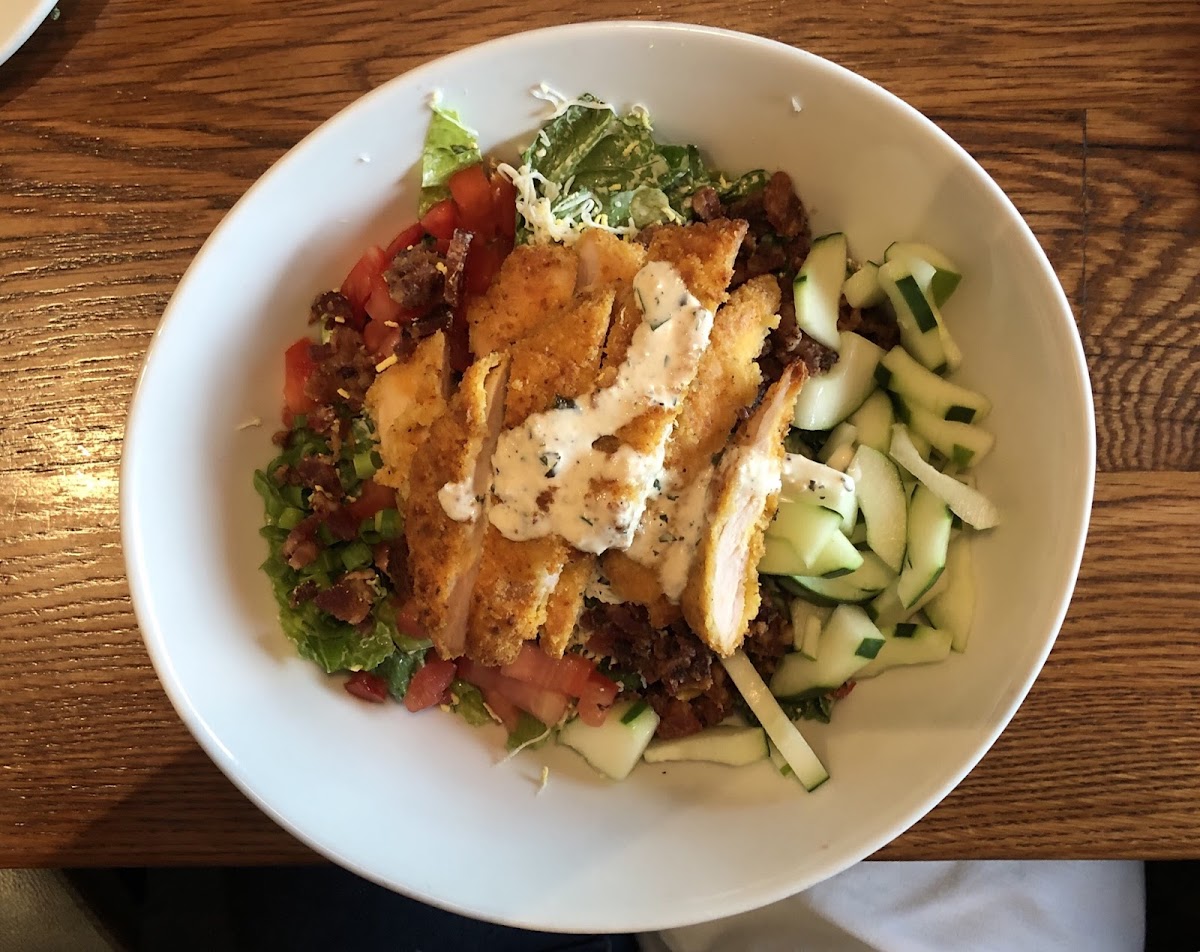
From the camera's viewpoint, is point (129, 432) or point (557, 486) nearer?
point (129, 432)

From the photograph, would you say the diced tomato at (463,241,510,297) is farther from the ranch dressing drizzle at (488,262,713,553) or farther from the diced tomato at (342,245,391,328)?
the ranch dressing drizzle at (488,262,713,553)

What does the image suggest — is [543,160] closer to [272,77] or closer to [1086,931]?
[272,77]

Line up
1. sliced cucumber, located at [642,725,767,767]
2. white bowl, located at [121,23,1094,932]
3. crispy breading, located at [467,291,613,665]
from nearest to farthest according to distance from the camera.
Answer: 1. white bowl, located at [121,23,1094,932]
2. crispy breading, located at [467,291,613,665]
3. sliced cucumber, located at [642,725,767,767]

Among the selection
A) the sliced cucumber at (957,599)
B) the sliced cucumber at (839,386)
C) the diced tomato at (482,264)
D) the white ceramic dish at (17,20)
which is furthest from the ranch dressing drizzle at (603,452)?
the white ceramic dish at (17,20)

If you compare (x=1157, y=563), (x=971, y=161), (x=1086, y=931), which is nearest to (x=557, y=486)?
(x=971, y=161)

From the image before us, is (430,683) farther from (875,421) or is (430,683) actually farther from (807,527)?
(875,421)

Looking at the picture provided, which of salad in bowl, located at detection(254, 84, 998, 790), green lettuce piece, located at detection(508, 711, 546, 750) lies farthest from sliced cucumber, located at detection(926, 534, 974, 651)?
green lettuce piece, located at detection(508, 711, 546, 750)
